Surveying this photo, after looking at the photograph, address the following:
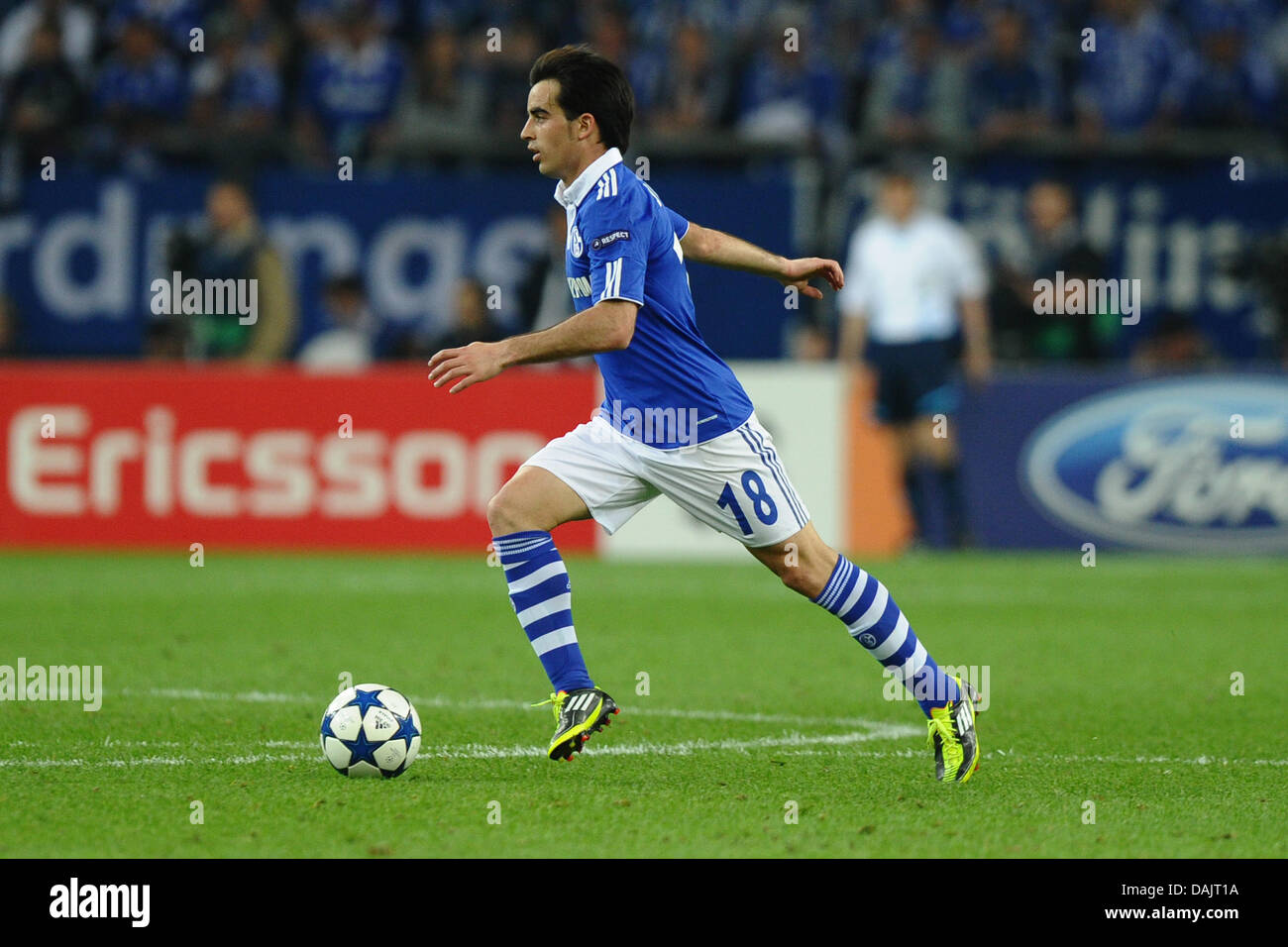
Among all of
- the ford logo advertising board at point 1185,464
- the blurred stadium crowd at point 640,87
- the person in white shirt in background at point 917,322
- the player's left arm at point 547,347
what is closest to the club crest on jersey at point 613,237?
the player's left arm at point 547,347

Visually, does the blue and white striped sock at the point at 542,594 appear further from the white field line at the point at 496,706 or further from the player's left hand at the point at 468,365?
the white field line at the point at 496,706

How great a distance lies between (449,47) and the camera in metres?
17.1

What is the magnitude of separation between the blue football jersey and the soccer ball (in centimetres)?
113

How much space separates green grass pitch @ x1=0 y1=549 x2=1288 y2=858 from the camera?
490 centimetres

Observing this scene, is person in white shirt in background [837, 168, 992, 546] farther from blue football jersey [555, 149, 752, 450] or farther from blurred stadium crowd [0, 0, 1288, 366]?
blue football jersey [555, 149, 752, 450]

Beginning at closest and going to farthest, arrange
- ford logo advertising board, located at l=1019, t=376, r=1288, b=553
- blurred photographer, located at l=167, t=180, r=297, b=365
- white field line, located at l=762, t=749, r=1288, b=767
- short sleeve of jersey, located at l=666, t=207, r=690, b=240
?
1. white field line, located at l=762, t=749, r=1288, b=767
2. short sleeve of jersey, located at l=666, t=207, r=690, b=240
3. ford logo advertising board, located at l=1019, t=376, r=1288, b=553
4. blurred photographer, located at l=167, t=180, r=297, b=365

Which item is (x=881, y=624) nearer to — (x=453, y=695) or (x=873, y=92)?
(x=453, y=695)

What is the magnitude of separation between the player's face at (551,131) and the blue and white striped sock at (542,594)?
3.69 feet

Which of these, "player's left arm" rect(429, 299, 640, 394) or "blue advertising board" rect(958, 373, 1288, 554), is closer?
"player's left arm" rect(429, 299, 640, 394)

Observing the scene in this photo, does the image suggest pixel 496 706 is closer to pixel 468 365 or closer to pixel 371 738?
pixel 371 738

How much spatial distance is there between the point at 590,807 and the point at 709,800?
0.36 meters

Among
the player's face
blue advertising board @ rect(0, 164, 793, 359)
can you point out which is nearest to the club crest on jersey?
the player's face
